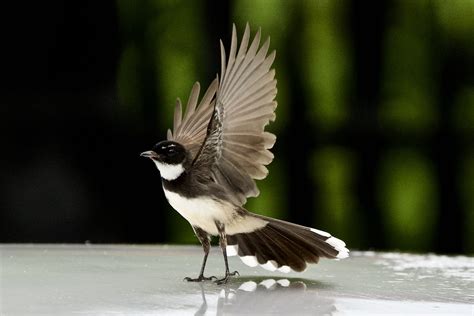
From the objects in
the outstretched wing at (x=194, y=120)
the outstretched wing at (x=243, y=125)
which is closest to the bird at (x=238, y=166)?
the outstretched wing at (x=243, y=125)

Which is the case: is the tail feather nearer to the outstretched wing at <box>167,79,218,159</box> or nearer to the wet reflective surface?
the wet reflective surface

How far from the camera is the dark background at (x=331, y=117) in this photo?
427 cm

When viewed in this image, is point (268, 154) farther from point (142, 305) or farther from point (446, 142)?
point (446, 142)

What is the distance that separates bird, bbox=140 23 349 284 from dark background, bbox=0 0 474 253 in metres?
1.94

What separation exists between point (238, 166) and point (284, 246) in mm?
199

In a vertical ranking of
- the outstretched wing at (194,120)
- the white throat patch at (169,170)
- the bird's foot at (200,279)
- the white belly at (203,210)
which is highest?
the outstretched wing at (194,120)

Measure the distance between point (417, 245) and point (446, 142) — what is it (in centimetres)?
44

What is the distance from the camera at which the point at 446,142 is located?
4215mm

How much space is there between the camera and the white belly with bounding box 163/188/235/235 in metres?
2.20

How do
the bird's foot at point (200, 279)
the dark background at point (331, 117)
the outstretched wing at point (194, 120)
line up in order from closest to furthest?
1. the bird's foot at point (200, 279)
2. the outstretched wing at point (194, 120)
3. the dark background at point (331, 117)

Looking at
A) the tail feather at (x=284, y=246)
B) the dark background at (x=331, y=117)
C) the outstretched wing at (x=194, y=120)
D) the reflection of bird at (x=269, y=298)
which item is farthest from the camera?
the dark background at (x=331, y=117)

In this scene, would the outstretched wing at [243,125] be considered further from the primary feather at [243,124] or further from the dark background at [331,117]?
the dark background at [331,117]

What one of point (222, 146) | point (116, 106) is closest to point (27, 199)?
point (116, 106)

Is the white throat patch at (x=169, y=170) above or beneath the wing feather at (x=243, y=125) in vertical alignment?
beneath
